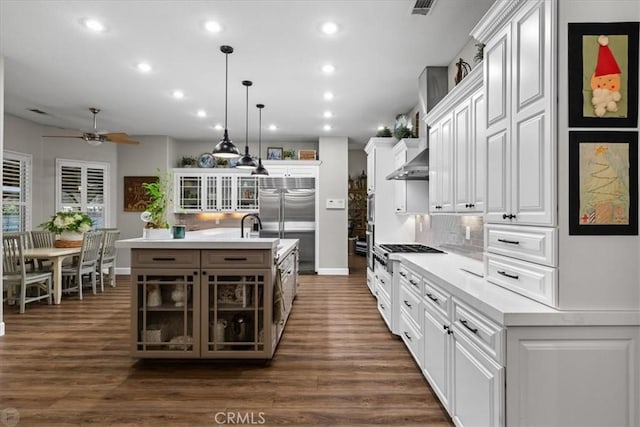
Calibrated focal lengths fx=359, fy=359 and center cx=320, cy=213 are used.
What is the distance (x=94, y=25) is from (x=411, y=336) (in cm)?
389

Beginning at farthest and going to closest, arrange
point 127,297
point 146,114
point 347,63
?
1. point 146,114
2. point 127,297
3. point 347,63

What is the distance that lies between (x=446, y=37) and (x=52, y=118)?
6.60 m

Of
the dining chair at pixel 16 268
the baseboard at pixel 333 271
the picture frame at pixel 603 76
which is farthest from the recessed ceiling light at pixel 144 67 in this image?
the baseboard at pixel 333 271

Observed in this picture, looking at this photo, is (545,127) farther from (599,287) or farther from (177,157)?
(177,157)

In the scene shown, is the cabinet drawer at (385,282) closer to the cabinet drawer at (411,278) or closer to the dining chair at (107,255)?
the cabinet drawer at (411,278)

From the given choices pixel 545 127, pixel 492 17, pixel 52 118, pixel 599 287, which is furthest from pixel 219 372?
pixel 52 118

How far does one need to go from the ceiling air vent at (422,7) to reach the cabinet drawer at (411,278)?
2.15 m

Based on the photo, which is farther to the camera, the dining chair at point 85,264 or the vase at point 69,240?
the vase at point 69,240

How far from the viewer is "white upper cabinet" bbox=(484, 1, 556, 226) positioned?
1.62 m

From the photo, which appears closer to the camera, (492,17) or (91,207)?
(492,17)

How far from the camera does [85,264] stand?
557cm

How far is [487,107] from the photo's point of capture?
222cm

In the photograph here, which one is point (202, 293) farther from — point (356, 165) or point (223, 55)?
point (356, 165)

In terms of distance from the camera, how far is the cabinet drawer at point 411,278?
8.98 ft
